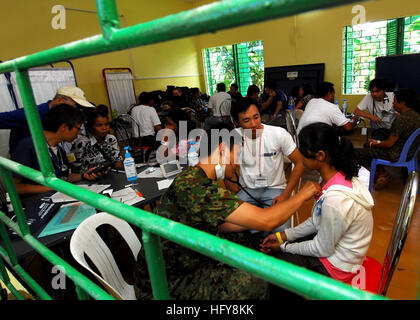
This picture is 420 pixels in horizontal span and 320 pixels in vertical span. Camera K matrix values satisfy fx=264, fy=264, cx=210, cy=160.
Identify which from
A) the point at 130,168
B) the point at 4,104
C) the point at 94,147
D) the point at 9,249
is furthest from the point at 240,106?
the point at 4,104

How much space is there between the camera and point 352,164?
1.25 meters

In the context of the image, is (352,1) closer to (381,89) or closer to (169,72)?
(381,89)

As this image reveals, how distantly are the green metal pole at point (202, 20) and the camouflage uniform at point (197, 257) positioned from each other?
735 mm

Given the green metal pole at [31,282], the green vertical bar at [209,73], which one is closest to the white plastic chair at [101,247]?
the green metal pole at [31,282]

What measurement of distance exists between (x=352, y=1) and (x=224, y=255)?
33 cm

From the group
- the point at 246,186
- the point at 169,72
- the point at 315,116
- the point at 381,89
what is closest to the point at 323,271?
the point at 246,186

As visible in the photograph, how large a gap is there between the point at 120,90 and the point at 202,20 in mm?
6357

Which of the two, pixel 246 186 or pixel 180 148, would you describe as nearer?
pixel 246 186

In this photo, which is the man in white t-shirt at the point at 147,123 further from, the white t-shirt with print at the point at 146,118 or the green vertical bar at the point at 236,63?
the green vertical bar at the point at 236,63

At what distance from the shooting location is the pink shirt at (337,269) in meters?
1.14

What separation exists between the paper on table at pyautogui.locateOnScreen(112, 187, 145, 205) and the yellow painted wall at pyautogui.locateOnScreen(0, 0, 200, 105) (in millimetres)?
4287

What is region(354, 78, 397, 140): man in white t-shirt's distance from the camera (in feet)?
10.8

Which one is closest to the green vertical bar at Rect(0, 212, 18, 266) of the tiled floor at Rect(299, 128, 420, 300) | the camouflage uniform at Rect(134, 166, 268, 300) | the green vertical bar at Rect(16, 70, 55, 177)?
the camouflage uniform at Rect(134, 166, 268, 300)

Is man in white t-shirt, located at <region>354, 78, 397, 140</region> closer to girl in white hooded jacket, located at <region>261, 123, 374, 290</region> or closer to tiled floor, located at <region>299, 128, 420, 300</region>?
tiled floor, located at <region>299, 128, 420, 300</region>
